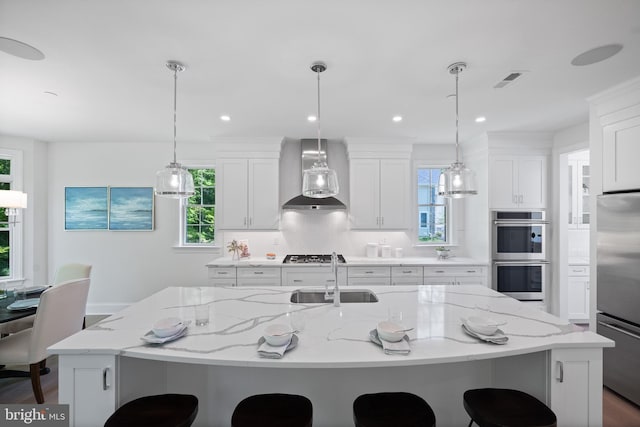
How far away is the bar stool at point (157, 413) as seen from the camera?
1.24 metres

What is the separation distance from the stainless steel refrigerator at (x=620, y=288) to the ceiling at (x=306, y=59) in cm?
115

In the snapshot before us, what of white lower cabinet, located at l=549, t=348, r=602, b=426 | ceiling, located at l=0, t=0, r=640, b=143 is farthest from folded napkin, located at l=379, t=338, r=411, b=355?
ceiling, located at l=0, t=0, r=640, b=143

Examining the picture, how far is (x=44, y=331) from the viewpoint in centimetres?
228

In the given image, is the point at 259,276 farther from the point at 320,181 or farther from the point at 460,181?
the point at 460,181

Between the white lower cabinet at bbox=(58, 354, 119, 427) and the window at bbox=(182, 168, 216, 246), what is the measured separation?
335 centimetres

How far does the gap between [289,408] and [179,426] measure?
485 mm

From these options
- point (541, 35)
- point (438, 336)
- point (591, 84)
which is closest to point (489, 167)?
point (591, 84)

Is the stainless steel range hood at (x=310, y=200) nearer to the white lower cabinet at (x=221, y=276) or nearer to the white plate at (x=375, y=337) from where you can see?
the white lower cabinet at (x=221, y=276)

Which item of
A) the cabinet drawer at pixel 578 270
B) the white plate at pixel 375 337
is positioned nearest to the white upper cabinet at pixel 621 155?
the cabinet drawer at pixel 578 270

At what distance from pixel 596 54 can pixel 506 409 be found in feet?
7.98

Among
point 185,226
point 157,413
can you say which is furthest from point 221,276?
point 157,413

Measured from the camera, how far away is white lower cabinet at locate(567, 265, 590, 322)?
4.10 metres

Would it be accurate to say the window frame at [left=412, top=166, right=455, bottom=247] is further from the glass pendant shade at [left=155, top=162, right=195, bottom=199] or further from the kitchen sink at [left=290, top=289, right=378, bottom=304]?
the glass pendant shade at [left=155, top=162, right=195, bottom=199]

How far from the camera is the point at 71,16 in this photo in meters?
1.65
